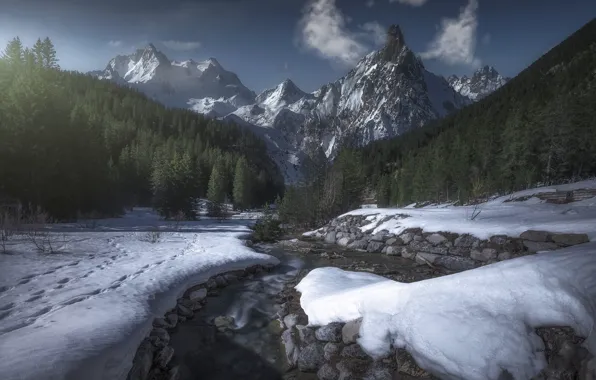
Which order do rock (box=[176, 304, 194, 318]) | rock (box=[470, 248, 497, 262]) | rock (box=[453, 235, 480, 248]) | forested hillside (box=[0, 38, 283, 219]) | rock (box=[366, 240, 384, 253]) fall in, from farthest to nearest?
1. forested hillside (box=[0, 38, 283, 219])
2. rock (box=[366, 240, 384, 253])
3. rock (box=[453, 235, 480, 248])
4. rock (box=[470, 248, 497, 262])
5. rock (box=[176, 304, 194, 318])

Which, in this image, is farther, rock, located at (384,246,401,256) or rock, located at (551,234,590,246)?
rock, located at (384,246,401,256)

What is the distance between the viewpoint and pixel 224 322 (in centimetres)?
822

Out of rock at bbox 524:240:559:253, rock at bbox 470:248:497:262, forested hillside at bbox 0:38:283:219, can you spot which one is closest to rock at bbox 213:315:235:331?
rock at bbox 470:248:497:262

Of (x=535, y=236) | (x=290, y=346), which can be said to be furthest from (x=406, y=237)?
(x=290, y=346)

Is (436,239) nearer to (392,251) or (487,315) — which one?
(392,251)

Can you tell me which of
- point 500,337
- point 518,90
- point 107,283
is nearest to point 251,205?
point 107,283

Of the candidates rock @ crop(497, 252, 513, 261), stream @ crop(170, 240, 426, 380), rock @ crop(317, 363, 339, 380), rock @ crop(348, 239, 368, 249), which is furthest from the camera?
rock @ crop(348, 239, 368, 249)

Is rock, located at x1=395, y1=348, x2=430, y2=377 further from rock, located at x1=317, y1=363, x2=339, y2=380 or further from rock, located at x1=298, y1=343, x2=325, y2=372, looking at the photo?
rock, located at x1=298, y1=343, x2=325, y2=372

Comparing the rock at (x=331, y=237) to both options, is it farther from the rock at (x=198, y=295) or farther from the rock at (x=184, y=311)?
the rock at (x=184, y=311)

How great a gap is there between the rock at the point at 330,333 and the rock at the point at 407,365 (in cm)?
152

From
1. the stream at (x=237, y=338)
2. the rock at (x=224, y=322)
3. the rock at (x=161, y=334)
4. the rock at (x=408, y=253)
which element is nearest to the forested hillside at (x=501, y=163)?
the rock at (x=408, y=253)

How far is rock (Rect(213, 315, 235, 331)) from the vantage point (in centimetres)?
800

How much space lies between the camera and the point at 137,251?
507 inches

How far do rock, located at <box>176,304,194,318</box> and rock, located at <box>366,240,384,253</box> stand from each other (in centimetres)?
1247
